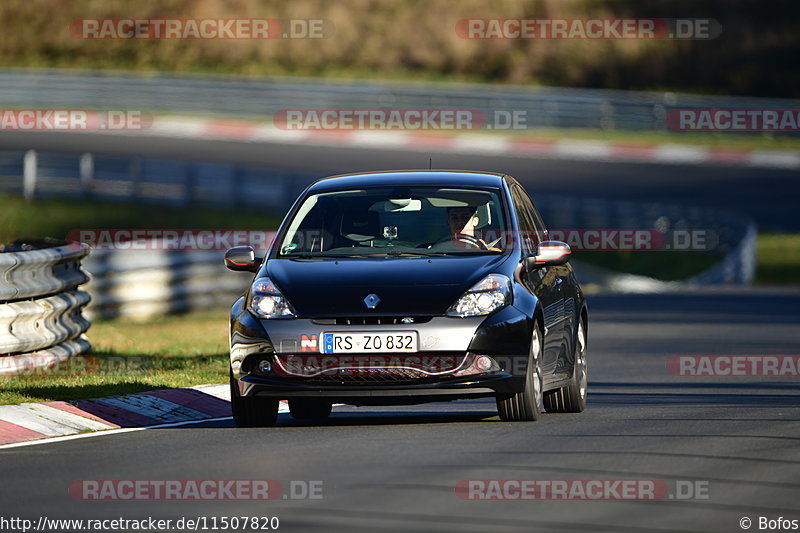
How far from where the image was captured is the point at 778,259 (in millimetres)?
31172

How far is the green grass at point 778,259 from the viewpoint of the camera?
30.0m

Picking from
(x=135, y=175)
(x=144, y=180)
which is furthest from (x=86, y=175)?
(x=144, y=180)

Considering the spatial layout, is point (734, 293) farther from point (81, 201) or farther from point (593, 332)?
point (81, 201)

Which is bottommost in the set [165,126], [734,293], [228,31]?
[734,293]

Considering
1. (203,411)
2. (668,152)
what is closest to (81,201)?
(668,152)

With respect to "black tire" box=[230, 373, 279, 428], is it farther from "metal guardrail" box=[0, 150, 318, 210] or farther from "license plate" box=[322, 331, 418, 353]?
"metal guardrail" box=[0, 150, 318, 210]

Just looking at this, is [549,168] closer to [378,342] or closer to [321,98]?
[321,98]

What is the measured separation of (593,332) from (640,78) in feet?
114

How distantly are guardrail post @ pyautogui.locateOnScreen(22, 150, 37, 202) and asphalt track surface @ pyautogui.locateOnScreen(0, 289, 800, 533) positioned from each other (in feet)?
65.5

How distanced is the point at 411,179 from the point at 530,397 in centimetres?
184

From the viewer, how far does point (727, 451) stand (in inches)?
358

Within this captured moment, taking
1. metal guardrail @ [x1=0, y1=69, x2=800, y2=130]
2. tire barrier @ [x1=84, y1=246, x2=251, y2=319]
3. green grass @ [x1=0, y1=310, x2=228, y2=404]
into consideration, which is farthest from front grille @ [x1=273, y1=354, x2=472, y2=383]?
metal guardrail @ [x1=0, y1=69, x2=800, y2=130]

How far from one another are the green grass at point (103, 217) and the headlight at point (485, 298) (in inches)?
784

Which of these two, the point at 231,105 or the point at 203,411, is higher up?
the point at 231,105
